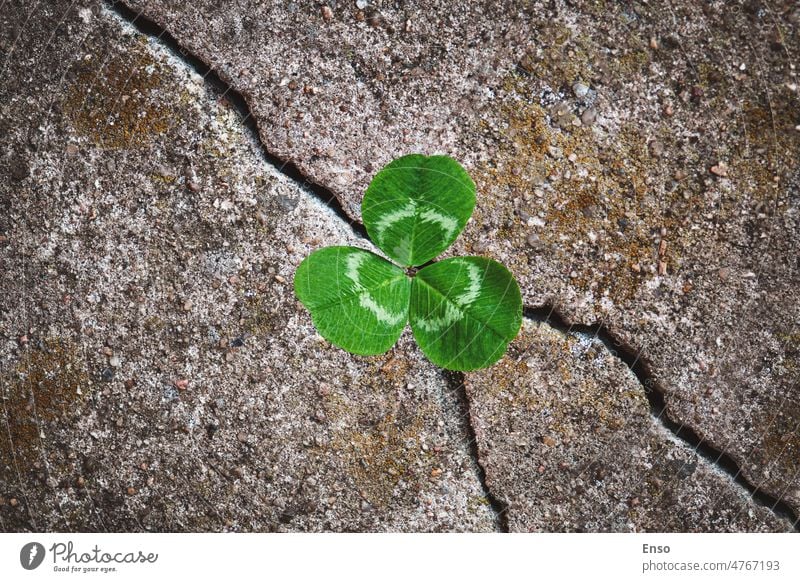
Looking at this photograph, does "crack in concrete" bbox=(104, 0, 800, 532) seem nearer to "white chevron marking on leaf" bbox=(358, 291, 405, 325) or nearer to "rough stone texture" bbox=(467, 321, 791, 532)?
"rough stone texture" bbox=(467, 321, 791, 532)

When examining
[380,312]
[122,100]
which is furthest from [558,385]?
[122,100]

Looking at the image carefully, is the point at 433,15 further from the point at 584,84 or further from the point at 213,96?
the point at 213,96

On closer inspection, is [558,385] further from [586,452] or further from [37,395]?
[37,395]

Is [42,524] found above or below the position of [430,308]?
below
